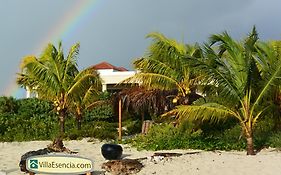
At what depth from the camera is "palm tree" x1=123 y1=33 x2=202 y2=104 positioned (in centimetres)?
2103

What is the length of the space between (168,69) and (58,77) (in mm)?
5384

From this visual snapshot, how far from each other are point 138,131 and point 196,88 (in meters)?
7.72

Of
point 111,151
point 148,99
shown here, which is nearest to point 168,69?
point 148,99

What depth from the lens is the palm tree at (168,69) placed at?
21.0 metres

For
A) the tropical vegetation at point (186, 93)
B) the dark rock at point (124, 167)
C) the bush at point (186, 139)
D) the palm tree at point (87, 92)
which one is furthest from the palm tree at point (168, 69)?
the dark rock at point (124, 167)

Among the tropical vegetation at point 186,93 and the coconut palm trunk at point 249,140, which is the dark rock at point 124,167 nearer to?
the tropical vegetation at point 186,93

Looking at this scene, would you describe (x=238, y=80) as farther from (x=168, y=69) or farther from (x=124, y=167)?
(x=168, y=69)

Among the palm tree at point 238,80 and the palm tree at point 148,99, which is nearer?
the palm tree at point 238,80

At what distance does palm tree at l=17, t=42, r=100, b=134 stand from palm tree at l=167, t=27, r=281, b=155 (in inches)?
344

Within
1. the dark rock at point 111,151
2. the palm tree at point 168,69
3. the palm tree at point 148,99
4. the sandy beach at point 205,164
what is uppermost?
the palm tree at point 168,69

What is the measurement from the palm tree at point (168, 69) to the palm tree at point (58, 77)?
A: 3.35 m

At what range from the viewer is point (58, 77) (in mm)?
22812

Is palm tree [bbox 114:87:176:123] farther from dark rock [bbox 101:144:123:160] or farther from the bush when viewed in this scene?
dark rock [bbox 101:144:123:160]

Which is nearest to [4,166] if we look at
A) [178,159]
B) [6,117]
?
[178,159]
